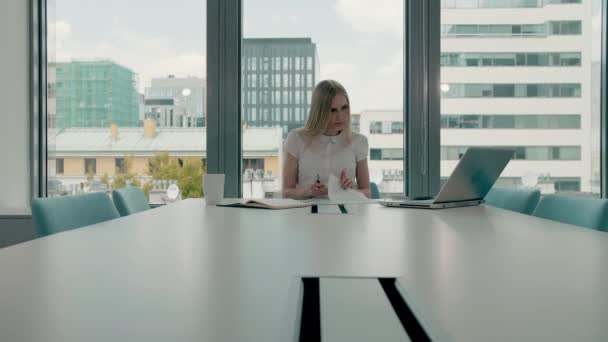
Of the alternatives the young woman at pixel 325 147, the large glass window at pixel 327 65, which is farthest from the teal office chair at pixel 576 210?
the large glass window at pixel 327 65

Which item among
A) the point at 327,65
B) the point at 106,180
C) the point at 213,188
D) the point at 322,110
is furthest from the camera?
the point at 106,180

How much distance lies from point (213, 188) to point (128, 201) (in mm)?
428

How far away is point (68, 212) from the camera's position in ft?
5.75

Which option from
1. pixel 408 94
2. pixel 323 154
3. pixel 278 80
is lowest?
pixel 323 154

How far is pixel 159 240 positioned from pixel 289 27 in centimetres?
300

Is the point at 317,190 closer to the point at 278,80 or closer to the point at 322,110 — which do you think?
the point at 322,110

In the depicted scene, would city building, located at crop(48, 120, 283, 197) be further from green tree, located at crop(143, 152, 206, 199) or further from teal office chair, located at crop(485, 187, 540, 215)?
teal office chair, located at crop(485, 187, 540, 215)

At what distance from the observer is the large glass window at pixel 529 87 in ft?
12.2

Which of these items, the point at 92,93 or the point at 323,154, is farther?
the point at 92,93

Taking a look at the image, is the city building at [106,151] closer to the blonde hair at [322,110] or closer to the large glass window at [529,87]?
the blonde hair at [322,110]

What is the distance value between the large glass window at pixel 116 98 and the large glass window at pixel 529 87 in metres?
2.05

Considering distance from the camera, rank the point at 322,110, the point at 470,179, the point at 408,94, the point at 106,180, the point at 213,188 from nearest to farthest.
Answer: the point at 470,179, the point at 213,188, the point at 322,110, the point at 408,94, the point at 106,180

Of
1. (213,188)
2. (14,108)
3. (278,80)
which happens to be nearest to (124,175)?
(14,108)

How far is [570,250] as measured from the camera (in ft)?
3.24
